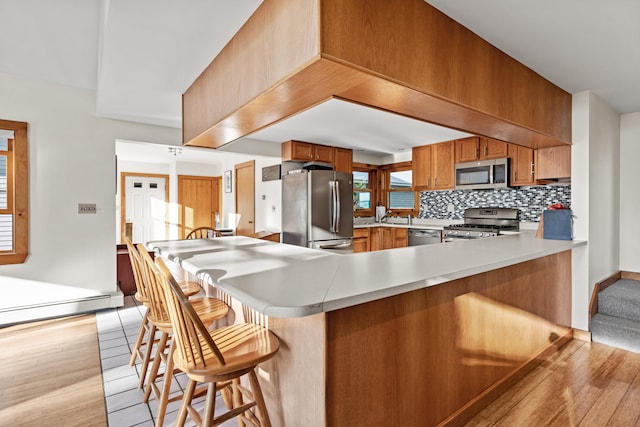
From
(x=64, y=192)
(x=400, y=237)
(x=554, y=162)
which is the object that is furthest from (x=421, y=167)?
(x=64, y=192)

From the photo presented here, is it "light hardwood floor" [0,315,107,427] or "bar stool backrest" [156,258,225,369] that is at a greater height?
"bar stool backrest" [156,258,225,369]

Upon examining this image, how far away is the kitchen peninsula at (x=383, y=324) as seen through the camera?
1226 millimetres

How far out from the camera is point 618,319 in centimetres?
289

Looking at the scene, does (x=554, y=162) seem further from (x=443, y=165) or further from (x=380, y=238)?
(x=380, y=238)

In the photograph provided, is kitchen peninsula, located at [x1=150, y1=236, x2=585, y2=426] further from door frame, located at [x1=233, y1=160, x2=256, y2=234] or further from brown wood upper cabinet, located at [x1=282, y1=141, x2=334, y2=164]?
door frame, located at [x1=233, y1=160, x2=256, y2=234]

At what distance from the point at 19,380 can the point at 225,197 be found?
19.0 ft

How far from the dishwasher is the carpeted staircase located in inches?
74.2

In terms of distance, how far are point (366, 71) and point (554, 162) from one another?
2.70 m

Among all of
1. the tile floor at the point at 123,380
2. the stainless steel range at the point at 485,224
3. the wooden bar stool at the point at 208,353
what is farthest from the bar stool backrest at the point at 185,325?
the stainless steel range at the point at 485,224

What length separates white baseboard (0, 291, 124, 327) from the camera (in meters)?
3.18

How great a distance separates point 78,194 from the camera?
349cm

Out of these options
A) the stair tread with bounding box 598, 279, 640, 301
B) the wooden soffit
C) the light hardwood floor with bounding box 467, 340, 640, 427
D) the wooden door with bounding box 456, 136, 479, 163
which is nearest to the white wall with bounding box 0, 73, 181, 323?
the wooden soffit

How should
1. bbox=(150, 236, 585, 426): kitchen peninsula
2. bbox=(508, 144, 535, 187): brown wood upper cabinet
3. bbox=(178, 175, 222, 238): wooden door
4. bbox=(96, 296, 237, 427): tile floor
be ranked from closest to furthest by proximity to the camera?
bbox=(150, 236, 585, 426): kitchen peninsula
bbox=(96, 296, 237, 427): tile floor
bbox=(508, 144, 535, 187): brown wood upper cabinet
bbox=(178, 175, 222, 238): wooden door

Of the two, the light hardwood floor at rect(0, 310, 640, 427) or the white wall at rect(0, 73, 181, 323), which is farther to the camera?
the white wall at rect(0, 73, 181, 323)
